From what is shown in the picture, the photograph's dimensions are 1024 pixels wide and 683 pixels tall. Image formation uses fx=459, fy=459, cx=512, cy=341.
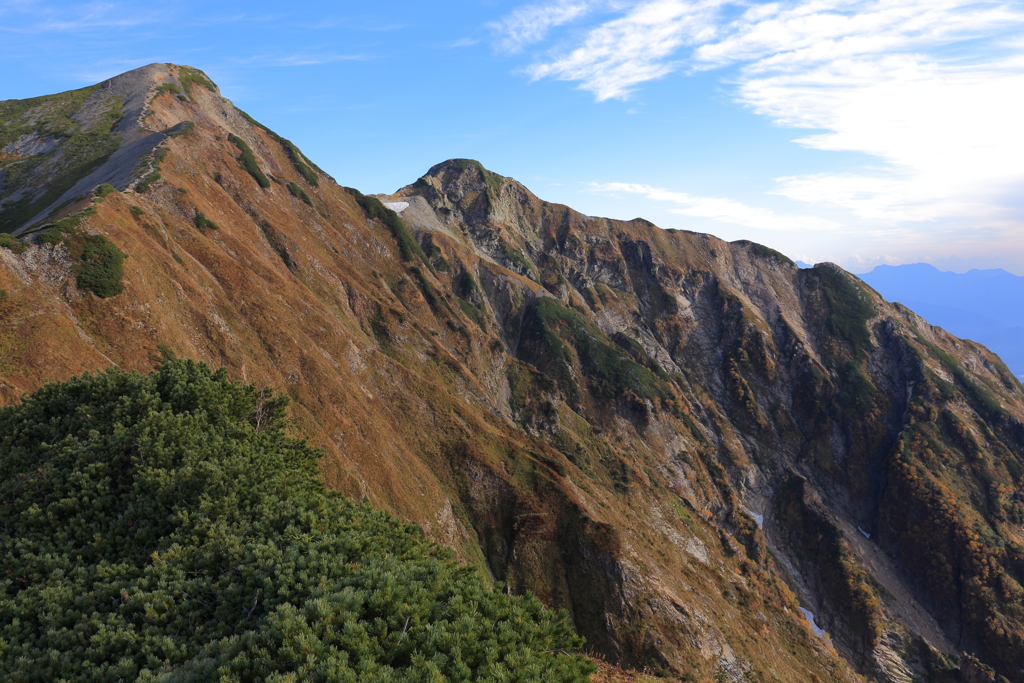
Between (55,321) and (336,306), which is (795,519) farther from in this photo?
(55,321)

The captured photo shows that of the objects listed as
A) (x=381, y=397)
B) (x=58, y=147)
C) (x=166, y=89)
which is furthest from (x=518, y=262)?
(x=58, y=147)

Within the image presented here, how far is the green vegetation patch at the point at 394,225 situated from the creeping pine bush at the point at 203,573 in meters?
102

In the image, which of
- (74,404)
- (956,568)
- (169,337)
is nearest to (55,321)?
(169,337)

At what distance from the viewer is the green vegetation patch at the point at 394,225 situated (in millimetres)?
122863

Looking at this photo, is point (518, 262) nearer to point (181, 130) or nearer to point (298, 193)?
point (298, 193)

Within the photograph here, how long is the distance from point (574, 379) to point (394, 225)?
2654 inches

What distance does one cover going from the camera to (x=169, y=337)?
4791 cm

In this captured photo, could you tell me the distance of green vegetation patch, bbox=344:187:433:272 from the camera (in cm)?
12286

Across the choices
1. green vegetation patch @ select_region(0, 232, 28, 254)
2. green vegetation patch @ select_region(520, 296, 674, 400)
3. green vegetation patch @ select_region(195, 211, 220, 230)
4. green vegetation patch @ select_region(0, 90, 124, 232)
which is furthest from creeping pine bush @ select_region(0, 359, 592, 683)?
green vegetation patch @ select_region(520, 296, 674, 400)

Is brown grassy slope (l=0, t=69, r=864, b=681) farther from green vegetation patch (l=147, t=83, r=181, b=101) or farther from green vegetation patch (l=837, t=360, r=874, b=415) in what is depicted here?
green vegetation patch (l=837, t=360, r=874, b=415)

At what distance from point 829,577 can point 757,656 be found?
193 feet

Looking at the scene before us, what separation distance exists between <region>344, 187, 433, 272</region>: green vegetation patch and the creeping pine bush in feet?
333

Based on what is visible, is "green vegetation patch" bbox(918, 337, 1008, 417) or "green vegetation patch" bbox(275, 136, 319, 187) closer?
"green vegetation patch" bbox(275, 136, 319, 187)

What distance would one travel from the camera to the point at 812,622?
10100 centimetres
